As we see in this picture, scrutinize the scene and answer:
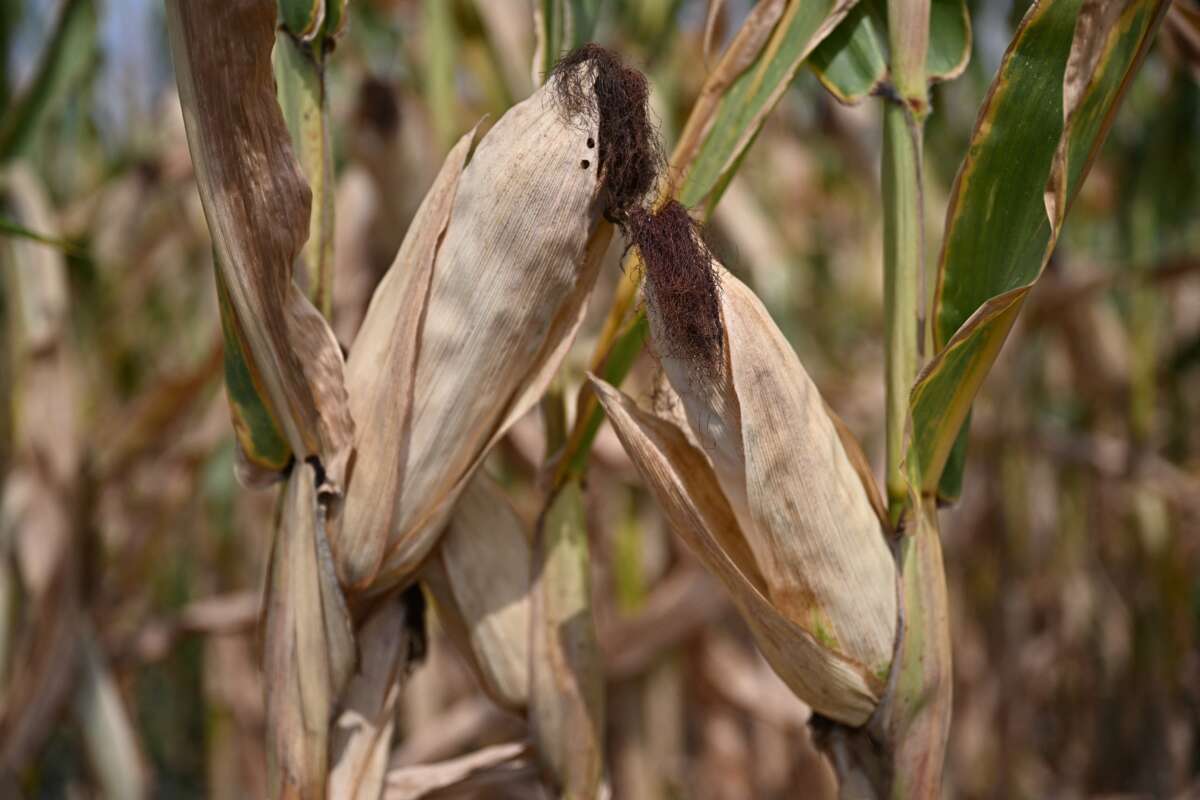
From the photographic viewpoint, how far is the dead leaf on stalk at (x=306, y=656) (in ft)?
1.70

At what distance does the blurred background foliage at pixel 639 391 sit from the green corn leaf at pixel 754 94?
0.17m

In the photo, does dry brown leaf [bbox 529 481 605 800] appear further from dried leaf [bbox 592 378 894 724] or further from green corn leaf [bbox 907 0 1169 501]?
green corn leaf [bbox 907 0 1169 501]

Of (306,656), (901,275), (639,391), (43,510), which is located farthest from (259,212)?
(43,510)

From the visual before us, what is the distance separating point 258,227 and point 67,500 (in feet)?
2.22

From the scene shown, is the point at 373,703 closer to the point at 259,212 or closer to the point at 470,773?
the point at 470,773

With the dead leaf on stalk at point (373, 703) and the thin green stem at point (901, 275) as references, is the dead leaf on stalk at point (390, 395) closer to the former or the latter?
the dead leaf on stalk at point (373, 703)

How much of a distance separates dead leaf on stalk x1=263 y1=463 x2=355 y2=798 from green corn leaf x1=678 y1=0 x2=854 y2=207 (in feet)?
0.85

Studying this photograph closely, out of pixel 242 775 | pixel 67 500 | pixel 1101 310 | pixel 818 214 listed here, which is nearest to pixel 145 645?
pixel 67 500

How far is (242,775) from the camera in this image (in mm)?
1791

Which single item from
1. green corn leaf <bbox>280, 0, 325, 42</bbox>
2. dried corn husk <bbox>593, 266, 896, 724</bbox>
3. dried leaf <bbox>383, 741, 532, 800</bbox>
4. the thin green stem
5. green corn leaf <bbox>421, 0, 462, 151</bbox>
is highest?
green corn leaf <bbox>421, 0, 462, 151</bbox>

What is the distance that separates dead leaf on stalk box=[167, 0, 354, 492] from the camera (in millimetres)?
464

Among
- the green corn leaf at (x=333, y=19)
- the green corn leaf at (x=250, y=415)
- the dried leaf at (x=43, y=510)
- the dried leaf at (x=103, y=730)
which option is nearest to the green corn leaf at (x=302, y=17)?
the green corn leaf at (x=333, y=19)

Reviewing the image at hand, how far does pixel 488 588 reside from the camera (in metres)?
0.60

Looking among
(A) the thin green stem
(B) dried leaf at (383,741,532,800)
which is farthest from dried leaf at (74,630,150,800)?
(A) the thin green stem
